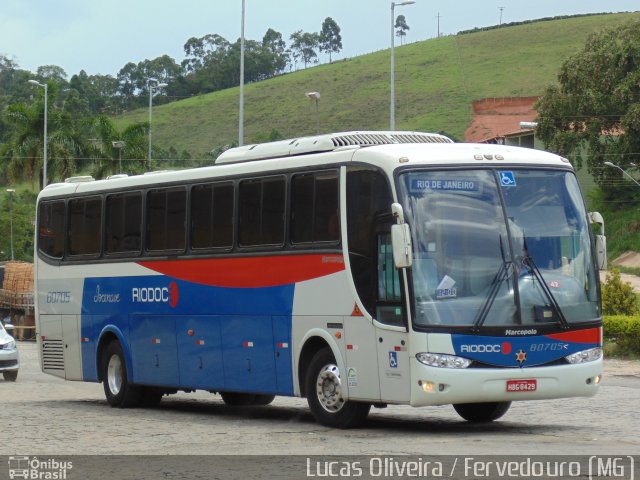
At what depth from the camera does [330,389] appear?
1587cm

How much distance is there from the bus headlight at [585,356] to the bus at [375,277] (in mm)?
19

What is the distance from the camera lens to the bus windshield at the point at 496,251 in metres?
14.5

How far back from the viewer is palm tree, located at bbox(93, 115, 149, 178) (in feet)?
228

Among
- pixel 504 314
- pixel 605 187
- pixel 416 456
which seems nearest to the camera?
pixel 416 456

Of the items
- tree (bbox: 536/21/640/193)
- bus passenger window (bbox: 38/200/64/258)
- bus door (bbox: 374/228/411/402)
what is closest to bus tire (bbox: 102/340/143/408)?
bus passenger window (bbox: 38/200/64/258)

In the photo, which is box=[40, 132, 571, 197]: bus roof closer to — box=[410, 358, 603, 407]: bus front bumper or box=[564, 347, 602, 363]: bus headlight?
box=[564, 347, 602, 363]: bus headlight

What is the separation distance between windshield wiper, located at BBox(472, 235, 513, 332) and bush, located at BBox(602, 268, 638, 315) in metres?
22.7

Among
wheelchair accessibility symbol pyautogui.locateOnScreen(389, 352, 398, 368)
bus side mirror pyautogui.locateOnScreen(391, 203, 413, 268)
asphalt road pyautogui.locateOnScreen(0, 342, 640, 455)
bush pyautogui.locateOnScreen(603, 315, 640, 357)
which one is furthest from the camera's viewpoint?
bush pyautogui.locateOnScreen(603, 315, 640, 357)

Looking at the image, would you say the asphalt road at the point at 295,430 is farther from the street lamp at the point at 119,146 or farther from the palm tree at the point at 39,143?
the palm tree at the point at 39,143

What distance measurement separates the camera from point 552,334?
A: 14828 millimetres

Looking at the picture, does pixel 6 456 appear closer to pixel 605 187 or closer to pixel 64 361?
pixel 64 361

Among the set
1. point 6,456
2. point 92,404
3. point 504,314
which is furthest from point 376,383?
point 92,404

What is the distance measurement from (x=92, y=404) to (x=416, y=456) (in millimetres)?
10498

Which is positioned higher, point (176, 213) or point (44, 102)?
point (44, 102)
